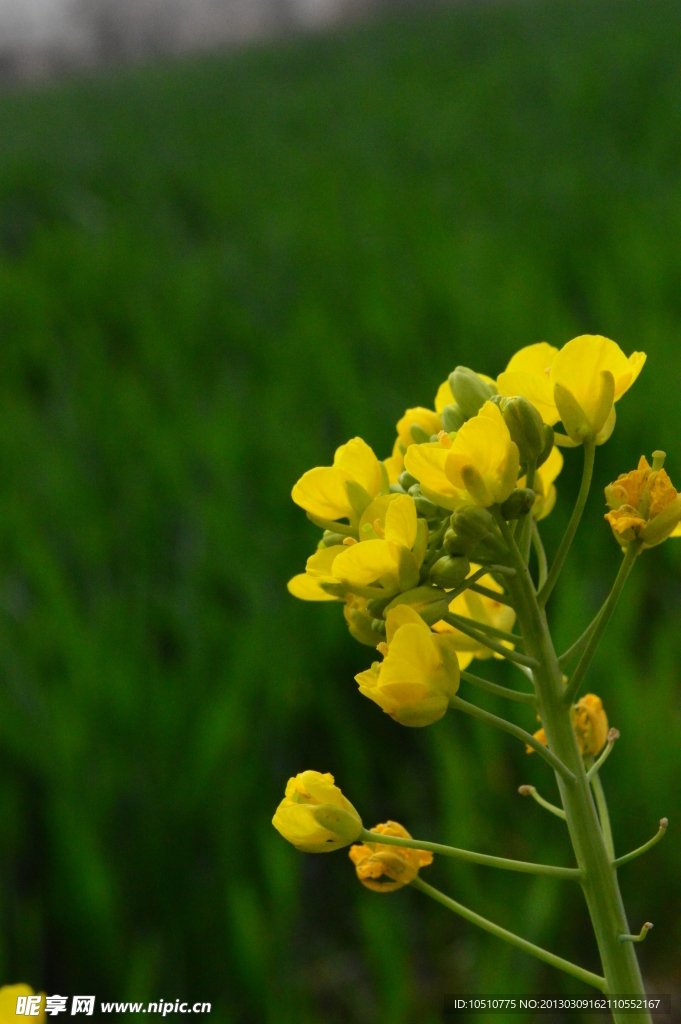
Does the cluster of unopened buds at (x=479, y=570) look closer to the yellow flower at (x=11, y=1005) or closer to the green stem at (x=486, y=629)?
the green stem at (x=486, y=629)

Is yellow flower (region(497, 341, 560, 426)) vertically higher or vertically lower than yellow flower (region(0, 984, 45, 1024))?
higher

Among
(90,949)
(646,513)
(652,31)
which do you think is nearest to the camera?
(646,513)

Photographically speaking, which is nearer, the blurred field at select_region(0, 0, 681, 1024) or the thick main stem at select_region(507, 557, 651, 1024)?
the thick main stem at select_region(507, 557, 651, 1024)

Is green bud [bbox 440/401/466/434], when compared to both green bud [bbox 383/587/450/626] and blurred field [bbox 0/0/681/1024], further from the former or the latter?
blurred field [bbox 0/0/681/1024]

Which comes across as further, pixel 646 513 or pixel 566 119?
pixel 566 119

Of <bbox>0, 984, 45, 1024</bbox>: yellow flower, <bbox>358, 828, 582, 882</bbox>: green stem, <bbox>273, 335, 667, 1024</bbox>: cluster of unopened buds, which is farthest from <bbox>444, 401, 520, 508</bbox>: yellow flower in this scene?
<bbox>0, 984, 45, 1024</bbox>: yellow flower

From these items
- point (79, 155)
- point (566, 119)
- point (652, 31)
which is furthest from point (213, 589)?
point (652, 31)

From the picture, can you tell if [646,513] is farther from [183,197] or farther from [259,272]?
[183,197]
